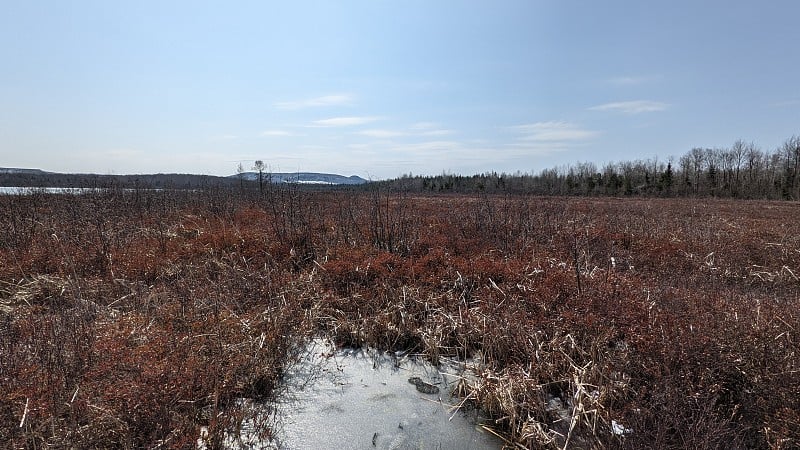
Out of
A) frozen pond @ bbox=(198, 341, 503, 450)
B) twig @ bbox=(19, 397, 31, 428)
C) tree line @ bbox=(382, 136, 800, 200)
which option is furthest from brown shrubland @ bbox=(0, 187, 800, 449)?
tree line @ bbox=(382, 136, 800, 200)

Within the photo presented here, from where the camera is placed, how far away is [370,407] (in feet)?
12.5

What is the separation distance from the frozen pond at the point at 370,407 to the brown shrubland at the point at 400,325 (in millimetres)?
240

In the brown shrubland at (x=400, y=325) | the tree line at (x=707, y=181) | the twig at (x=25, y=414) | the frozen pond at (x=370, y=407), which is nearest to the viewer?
the twig at (x=25, y=414)

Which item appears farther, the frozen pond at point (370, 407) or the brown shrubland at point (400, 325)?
the frozen pond at point (370, 407)

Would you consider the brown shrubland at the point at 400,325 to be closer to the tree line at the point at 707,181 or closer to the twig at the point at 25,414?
the twig at the point at 25,414

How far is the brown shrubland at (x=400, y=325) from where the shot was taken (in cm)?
310

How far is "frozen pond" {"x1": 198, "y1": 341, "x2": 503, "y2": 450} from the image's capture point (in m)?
3.34

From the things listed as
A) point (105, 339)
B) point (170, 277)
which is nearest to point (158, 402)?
point (105, 339)

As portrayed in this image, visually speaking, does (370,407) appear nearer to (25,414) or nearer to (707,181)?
(25,414)

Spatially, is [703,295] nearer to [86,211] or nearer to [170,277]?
[170,277]

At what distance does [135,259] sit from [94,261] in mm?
756

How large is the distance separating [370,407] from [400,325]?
1441mm

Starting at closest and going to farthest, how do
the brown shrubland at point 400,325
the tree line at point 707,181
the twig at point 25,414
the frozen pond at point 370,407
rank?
1. the twig at point 25,414
2. the brown shrubland at point 400,325
3. the frozen pond at point 370,407
4. the tree line at point 707,181

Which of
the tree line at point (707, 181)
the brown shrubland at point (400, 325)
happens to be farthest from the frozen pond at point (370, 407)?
the tree line at point (707, 181)
